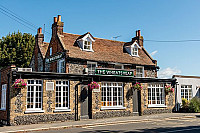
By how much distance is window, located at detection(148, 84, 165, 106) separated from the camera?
78.6 feet

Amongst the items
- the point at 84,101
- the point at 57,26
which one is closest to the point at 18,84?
the point at 84,101

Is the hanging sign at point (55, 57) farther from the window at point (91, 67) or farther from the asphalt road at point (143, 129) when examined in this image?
the asphalt road at point (143, 129)

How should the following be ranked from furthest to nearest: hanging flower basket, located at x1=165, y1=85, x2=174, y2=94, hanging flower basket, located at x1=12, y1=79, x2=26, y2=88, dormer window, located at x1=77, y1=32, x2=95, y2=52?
dormer window, located at x1=77, y1=32, x2=95, y2=52
hanging flower basket, located at x1=165, y1=85, x2=174, y2=94
hanging flower basket, located at x1=12, y1=79, x2=26, y2=88

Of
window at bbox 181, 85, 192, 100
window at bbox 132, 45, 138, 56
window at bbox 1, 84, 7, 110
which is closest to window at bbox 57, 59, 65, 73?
window at bbox 1, 84, 7, 110

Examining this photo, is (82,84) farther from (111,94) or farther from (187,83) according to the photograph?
(187,83)

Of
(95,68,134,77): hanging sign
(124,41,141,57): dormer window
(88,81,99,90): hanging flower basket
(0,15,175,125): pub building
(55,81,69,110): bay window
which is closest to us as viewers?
(0,15,175,125): pub building

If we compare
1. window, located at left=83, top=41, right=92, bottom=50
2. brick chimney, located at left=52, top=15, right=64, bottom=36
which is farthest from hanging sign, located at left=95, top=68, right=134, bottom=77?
brick chimney, located at left=52, top=15, right=64, bottom=36

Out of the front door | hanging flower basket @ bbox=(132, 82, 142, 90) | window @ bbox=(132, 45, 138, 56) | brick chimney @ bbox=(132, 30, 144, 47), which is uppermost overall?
brick chimney @ bbox=(132, 30, 144, 47)

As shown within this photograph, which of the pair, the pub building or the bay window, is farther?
the bay window

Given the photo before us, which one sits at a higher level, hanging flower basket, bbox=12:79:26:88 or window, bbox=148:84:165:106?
hanging flower basket, bbox=12:79:26:88

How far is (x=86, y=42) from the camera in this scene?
86.7ft

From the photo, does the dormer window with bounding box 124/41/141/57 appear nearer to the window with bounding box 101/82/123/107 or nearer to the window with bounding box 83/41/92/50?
the window with bounding box 83/41/92/50

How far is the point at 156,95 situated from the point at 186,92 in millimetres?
5158

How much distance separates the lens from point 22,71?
56.3 feet
